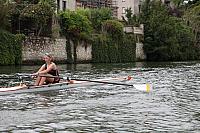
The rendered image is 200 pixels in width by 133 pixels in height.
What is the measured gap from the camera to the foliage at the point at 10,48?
4925 centimetres

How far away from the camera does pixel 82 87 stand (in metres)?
23.6

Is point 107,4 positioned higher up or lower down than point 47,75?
higher up

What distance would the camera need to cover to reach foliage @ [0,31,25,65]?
49.2 meters

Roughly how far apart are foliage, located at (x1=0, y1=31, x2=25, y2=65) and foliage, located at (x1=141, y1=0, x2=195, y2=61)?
27327mm

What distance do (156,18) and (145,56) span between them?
20.3 feet

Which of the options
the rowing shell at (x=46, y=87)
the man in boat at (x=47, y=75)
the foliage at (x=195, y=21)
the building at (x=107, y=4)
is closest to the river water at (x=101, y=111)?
the rowing shell at (x=46, y=87)

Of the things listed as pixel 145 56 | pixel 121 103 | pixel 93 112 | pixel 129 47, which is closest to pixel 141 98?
pixel 121 103

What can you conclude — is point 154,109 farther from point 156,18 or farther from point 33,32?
point 156,18

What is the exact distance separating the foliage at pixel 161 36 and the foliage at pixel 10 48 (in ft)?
89.7

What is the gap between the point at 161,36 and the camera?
73.4 metres

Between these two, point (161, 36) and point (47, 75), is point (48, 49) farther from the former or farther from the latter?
point (47, 75)

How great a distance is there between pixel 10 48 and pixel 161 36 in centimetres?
3013

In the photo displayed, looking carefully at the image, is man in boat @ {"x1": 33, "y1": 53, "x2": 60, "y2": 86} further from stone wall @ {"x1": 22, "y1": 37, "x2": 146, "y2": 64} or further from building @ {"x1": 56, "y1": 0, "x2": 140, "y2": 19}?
building @ {"x1": 56, "y1": 0, "x2": 140, "y2": 19}

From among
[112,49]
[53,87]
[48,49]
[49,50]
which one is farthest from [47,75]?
[112,49]
